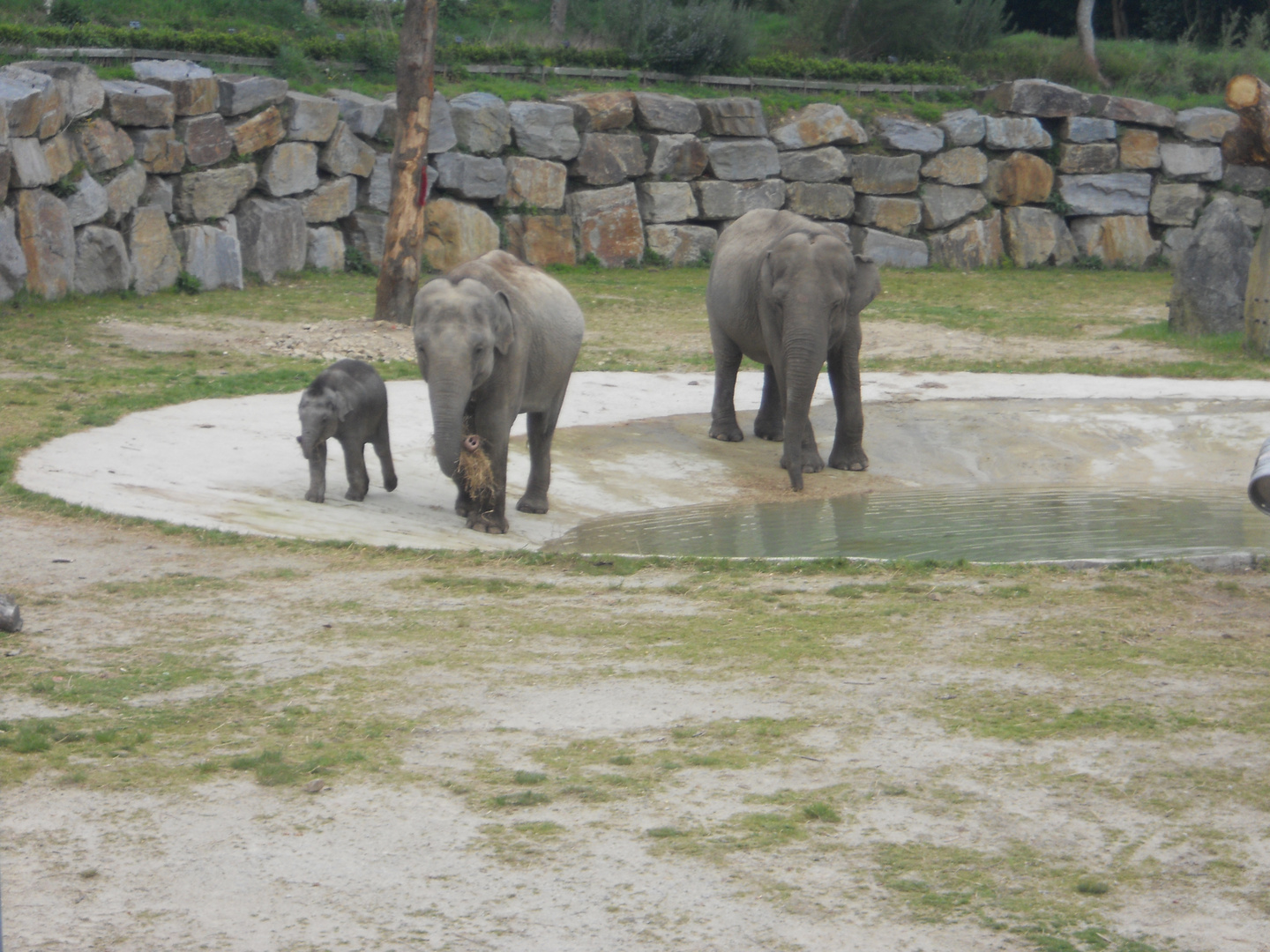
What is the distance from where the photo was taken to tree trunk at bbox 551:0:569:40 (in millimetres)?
25656

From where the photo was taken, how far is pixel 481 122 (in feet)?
72.0

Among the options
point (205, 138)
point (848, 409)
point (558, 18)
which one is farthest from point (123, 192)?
point (848, 409)

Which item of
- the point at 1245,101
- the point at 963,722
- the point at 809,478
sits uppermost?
the point at 1245,101

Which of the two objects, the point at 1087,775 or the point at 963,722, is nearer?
the point at 1087,775

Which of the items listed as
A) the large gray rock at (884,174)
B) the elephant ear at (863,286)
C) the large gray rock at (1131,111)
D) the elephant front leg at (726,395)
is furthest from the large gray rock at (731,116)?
the elephant ear at (863,286)

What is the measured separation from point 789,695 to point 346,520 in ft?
13.4

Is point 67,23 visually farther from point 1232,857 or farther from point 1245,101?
point 1232,857

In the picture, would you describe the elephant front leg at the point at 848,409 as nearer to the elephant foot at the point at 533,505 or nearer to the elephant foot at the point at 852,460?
the elephant foot at the point at 852,460

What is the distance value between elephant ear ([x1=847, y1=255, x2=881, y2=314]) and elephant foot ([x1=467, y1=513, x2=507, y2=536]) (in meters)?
3.50

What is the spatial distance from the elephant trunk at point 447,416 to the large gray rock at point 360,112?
44.6 feet

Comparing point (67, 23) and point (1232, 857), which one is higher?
point (67, 23)

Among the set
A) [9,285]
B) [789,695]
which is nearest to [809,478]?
[789,695]

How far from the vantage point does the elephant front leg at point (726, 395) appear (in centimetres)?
1220

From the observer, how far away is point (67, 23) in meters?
20.4
